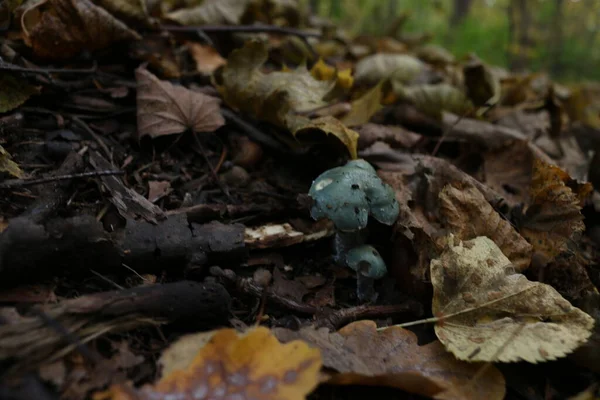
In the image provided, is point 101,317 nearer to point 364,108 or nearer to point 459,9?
point 364,108

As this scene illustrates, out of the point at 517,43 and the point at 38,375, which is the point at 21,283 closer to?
the point at 38,375

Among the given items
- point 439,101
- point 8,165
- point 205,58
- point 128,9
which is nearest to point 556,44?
point 439,101

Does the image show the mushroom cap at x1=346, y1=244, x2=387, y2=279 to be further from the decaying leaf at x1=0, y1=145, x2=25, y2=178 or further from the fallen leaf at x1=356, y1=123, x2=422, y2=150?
the decaying leaf at x1=0, y1=145, x2=25, y2=178

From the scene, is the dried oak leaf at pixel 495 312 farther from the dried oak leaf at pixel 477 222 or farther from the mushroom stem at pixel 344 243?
the mushroom stem at pixel 344 243

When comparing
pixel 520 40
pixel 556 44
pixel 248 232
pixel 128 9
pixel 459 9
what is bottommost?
pixel 556 44

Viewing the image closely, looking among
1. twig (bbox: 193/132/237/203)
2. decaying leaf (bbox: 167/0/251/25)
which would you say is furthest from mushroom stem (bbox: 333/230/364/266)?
decaying leaf (bbox: 167/0/251/25)

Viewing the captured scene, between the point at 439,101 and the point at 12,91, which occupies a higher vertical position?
the point at 12,91

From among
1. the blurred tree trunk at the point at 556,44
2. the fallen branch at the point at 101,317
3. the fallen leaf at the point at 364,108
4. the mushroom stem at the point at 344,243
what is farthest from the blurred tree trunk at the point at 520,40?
the fallen branch at the point at 101,317
